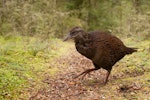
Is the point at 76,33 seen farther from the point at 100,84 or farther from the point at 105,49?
the point at 100,84

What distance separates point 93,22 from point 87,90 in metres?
16.4

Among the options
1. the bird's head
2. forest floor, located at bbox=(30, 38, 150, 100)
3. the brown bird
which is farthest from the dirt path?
the bird's head

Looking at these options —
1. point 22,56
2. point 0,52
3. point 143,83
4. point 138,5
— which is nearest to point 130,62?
point 143,83

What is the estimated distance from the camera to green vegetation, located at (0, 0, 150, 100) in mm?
8422

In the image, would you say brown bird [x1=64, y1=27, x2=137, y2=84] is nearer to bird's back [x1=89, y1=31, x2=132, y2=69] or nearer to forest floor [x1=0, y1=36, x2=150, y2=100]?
bird's back [x1=89, y1=31, x2=132, y2=69]

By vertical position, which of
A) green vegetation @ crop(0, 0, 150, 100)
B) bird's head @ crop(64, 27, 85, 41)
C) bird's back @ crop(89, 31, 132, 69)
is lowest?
green vegetation @ crop(0, 0, 150, 100)

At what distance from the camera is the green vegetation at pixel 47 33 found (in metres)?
8.42

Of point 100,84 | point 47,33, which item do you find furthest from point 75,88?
point 47,33

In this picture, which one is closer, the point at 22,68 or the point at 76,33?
the point at 76,33

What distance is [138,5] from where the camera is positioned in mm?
21562

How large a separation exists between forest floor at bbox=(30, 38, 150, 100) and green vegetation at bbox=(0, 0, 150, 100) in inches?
2.6

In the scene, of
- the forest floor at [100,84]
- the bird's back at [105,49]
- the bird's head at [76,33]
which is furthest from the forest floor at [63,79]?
the bird's head at [76,33]

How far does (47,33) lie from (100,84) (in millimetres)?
8436

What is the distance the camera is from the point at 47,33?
1619cm
